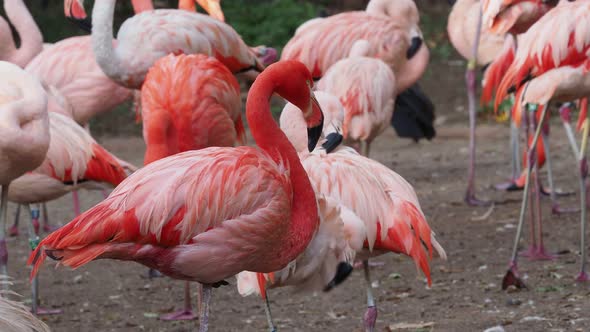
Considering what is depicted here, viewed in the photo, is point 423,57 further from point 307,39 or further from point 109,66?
point 109,66

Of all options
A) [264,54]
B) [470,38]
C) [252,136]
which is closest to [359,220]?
[252,136]

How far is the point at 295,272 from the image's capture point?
3365mm

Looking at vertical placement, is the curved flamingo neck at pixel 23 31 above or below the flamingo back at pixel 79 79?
above

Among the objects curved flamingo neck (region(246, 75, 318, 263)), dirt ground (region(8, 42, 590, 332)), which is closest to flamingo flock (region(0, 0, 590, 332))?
curved flamingo neck (region(246, 75, 318, 263))

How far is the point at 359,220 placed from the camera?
3.41 m

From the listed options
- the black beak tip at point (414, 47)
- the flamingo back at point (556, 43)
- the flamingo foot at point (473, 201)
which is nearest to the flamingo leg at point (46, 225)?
the black beak tip at point (414, 47)

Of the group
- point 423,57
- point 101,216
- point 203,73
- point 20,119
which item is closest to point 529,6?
point 423,57

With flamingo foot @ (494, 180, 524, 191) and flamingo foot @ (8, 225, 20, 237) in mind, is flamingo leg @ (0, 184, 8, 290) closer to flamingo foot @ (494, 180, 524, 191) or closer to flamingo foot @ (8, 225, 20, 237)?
flamingo foot @ (8, 225, 20, 237)

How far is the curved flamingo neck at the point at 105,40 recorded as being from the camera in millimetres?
4984

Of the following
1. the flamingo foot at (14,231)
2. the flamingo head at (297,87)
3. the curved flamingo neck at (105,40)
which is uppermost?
the flamingo head at (297,87)

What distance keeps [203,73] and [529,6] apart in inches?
67.6

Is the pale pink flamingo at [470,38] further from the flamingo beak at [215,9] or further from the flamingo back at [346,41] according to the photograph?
the flamingo beak at [215,9]

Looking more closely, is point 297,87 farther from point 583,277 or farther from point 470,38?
point 470,38

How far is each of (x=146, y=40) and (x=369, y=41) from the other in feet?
5.22
